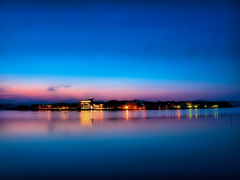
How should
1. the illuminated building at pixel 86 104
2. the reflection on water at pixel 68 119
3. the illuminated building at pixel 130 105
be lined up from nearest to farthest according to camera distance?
1. the reflection on water at pixel 68 119
2. the illuminated building at pixel 86 104
3. the illuminated building at pixel 130 105

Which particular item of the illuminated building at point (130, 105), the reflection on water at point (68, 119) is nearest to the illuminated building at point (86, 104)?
the illuminated building at point (130, 105)

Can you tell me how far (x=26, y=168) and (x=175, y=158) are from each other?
674 cm

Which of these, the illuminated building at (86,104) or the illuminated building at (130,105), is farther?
the illuminated building at (130,105)

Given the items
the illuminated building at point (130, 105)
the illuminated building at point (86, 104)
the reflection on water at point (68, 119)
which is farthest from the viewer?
the illuminated building at point (130, 105)

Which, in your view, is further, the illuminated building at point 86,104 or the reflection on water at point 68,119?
the illuminated building at point 86,104

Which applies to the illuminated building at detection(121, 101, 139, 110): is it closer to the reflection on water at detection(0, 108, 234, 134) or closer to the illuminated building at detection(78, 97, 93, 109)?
the illuminated building at detection(78, 97, 93, 109)

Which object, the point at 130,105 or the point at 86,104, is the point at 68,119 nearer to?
the point at 86,104

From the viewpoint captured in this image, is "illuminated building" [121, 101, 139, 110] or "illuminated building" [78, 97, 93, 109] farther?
"illuminated building" [121, 101, 139, 110]

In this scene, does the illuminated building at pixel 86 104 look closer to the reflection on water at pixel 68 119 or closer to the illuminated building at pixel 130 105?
the illuminated building at pixel 130 105

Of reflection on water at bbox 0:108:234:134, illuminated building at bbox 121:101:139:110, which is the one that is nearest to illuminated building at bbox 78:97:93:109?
illuminated building at bbox 121:101:139:110

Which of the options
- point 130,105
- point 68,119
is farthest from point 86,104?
point 68,119

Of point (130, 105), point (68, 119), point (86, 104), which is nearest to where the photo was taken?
point (68, 119)

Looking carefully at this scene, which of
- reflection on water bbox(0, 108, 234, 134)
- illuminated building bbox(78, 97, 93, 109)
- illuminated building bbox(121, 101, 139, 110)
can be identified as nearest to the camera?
reflection on water bbox(0, 108, 234, 134)

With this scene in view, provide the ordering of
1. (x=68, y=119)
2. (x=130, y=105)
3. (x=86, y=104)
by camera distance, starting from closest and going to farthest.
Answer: (x=68, y=119) < (x=86, y=104) < (x=130, y=105)
